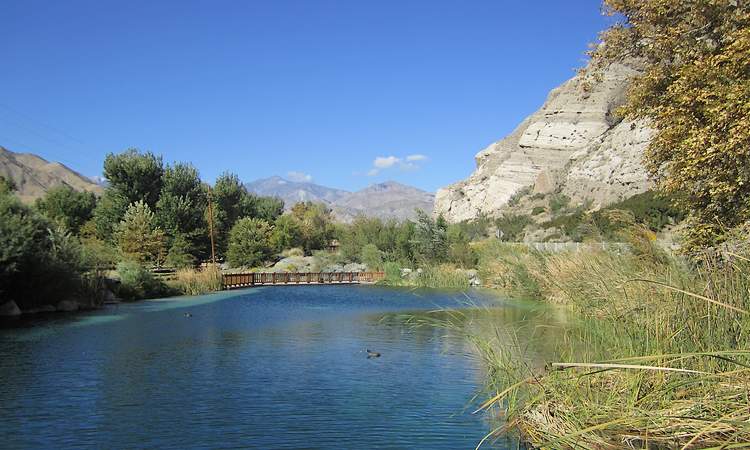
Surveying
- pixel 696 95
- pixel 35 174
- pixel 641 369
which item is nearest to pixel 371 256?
pixel 696 95

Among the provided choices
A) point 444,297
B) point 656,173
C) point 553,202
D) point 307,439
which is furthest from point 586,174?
point 307,439

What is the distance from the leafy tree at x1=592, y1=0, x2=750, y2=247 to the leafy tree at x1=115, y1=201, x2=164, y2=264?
2590cm

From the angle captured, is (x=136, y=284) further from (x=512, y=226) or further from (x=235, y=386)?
(x=512, y=226)

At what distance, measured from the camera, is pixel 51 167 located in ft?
401

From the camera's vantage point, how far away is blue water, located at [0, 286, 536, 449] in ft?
21.3

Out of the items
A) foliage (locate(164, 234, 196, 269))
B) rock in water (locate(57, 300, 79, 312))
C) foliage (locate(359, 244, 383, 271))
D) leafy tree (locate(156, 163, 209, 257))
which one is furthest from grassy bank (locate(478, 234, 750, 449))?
leafy tree (locate(156, 163, 209, 257))

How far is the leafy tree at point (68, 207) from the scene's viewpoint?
3997cm

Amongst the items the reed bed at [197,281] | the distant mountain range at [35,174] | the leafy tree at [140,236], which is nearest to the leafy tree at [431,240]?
the reed bed at [197,281]

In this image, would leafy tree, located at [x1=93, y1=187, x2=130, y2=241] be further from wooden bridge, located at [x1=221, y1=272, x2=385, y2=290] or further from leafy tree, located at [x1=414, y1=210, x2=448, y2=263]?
leafy tree, located at [x1=414, y1=210, x2=448, y2=263]

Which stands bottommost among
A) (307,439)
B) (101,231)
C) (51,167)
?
(307,439)

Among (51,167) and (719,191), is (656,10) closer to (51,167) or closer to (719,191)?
(719,191)

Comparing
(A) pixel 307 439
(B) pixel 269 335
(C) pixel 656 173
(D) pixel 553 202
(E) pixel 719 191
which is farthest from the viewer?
(D) pixel 553 202

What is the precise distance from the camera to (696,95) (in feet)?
29.4

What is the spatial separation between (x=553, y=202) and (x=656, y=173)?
128ft
